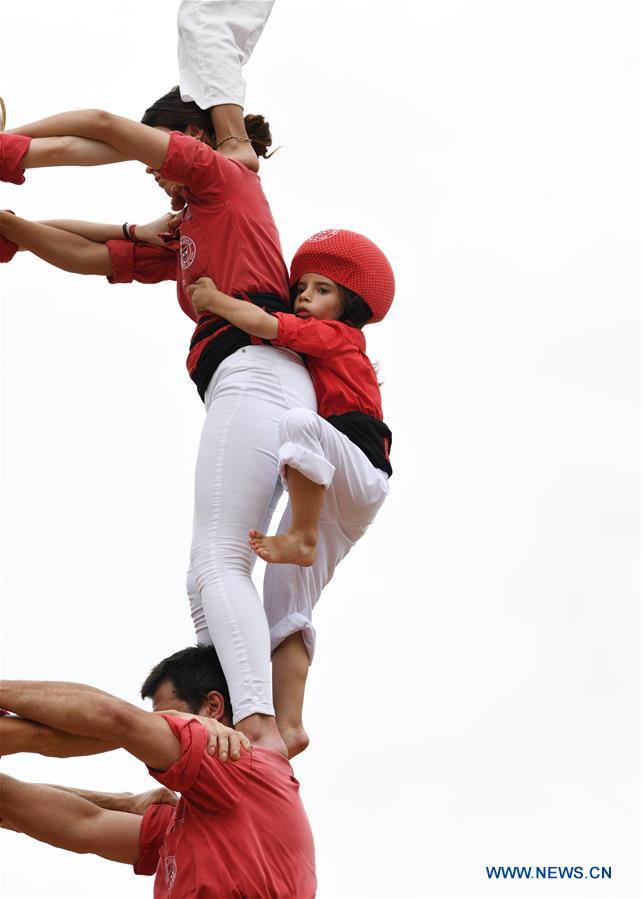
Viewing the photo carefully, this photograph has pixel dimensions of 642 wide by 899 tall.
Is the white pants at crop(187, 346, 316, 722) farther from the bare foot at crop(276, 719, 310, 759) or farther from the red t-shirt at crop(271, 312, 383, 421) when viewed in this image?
the bare foot at crop(276, 719, 310, 759)

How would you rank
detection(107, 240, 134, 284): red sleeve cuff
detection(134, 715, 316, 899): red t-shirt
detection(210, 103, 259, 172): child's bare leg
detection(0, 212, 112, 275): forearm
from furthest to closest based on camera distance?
1. detection(107, 240, 134, 284): red sleeve cuff
2. detection(0, 212, 112, 275): forearm
3. detection(210, 103, 259, 172): child's bare leg
4. detection(134, 715, 316, 899): red t-shirt

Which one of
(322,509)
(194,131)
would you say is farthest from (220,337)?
(194,131)

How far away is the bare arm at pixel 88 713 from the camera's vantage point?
5.50 meters

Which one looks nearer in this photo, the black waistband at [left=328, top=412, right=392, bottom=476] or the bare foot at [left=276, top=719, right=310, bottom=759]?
the bare foot at [left=276, top=719, right=310, bottom=759]

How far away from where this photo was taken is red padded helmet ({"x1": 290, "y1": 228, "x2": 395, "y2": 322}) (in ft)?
21.1

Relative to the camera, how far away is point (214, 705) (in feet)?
19.6

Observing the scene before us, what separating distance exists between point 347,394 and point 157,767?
1.51 metres

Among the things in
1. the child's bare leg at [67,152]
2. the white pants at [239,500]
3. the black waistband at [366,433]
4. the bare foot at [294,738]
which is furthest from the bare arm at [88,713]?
the child's bare leg at [67,152]

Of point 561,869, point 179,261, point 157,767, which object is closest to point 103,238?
point 179,261

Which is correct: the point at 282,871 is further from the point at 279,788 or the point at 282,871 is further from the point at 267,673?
the point at 267,673

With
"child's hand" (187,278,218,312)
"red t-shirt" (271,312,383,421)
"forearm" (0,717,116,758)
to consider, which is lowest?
"forearm" (0,717,116,758)

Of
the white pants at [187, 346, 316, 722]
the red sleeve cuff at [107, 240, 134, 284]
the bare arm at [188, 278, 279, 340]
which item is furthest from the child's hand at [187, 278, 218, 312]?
the red sleeve cuff at [107, 240, 134, 284]

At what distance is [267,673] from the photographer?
5.86 meters

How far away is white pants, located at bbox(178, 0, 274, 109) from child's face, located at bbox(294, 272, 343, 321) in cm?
77
